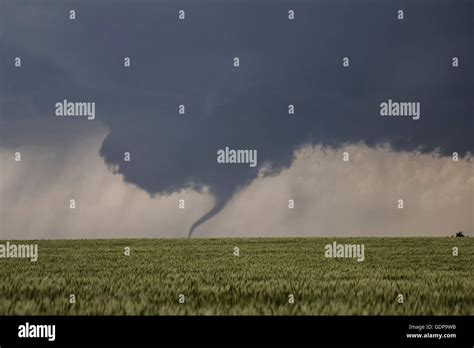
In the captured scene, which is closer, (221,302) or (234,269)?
(221,302)

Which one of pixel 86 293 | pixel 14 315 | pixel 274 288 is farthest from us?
pixel 274 288

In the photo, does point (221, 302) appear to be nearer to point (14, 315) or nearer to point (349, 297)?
point (349, 297)

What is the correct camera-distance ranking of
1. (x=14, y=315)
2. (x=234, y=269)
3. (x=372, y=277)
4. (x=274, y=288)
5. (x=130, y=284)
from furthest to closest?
(x=234, y=269) < (x=372, y=277) < (x=130, y=284) < (x=274, y=288) < (x=14, y=315)

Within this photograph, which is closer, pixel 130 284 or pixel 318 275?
pixel 130 284

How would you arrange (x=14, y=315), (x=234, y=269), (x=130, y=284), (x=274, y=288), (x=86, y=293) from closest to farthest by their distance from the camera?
1. (x=14, y=315)
2. (x=86, y=293)
3. (x=274, y=288)
4. (x=130, y=284)
5. (x=234, y=269)

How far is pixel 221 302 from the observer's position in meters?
9.59

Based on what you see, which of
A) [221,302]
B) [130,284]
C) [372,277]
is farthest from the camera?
[372,277]
